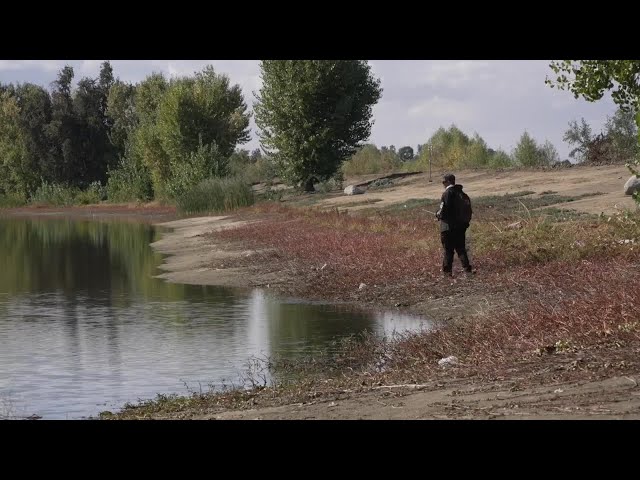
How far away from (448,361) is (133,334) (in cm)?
820

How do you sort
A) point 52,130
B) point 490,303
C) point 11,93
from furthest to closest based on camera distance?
point 11,93 → point 52,130 → point 490,303

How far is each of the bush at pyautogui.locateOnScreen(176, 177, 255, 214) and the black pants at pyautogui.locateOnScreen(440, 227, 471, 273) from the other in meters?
40.8

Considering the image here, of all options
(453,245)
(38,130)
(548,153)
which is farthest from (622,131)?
(38,130)

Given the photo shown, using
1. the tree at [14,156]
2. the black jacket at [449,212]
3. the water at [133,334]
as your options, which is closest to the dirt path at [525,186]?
the black jacket at [449,212]

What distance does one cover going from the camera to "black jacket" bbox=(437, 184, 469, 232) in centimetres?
2045

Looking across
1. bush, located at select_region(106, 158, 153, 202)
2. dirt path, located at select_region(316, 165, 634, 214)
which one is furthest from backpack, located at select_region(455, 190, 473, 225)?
bush, located at select_region(106, 158, 153, 202)

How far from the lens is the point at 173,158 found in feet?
266

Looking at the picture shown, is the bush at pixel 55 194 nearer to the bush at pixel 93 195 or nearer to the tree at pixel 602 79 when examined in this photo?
the bush at pixel 93 195

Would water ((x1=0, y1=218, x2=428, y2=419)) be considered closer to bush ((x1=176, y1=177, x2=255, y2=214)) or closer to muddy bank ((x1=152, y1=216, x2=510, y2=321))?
muddy bank ((x1=152, y1=216, x2=510, y2=321))

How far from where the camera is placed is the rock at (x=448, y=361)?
1223 centimetres
